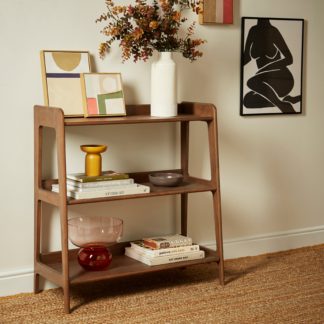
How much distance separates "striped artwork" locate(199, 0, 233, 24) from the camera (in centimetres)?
339

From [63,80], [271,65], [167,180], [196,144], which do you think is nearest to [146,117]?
[167,180]

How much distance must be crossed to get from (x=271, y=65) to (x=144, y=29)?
0.99 metres

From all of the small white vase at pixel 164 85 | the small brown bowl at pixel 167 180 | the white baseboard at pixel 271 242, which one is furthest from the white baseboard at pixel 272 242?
the small white vase at pixel 164 85

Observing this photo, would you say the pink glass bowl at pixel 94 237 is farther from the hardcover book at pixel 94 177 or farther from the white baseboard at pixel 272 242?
the white baseboard at pixel 272 242

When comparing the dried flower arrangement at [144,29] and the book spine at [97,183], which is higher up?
the dried flower arrangement at [144,29]

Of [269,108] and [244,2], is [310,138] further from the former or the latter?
[244,2]

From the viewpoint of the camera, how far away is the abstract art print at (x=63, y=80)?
293 cm

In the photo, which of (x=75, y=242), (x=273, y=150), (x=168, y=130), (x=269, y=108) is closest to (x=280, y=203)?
(x=273, y=150)

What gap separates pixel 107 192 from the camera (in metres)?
2.82

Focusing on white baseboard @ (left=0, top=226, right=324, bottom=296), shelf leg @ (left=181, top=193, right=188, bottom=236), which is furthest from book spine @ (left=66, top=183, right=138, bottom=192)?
white baseboard @ (left=0, top=226, right=324, bottom=296)

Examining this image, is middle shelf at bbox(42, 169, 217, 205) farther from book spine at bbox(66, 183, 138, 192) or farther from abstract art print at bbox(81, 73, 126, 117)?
abstract art print at bbox(81, 73, 126, 117)

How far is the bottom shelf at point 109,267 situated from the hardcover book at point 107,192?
35 cm

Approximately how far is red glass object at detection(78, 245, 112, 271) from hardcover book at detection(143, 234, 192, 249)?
0.79 ft

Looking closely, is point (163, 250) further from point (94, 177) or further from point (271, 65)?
point (271, 65)
